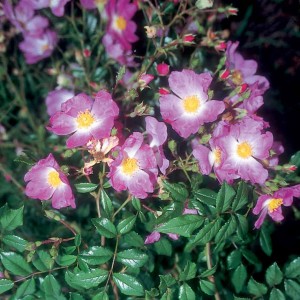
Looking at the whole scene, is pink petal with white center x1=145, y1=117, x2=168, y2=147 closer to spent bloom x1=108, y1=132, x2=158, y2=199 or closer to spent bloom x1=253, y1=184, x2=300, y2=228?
spent bloom x1=108, y1=132, x2=158, y2=199

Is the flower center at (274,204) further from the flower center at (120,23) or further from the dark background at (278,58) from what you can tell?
the flower center at (120,23)

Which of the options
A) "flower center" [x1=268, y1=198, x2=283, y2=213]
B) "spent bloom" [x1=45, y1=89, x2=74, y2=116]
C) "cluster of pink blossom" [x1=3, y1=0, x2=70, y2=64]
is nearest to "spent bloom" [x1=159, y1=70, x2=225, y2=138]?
"flower center" [x1=268, y1=198, x2=283, y2=213]

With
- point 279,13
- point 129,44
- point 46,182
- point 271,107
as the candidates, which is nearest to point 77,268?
point 46,182

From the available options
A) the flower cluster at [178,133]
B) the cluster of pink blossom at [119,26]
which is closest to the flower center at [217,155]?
the flower cluster at [178,133]

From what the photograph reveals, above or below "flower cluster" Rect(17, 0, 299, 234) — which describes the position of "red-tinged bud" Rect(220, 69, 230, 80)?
above

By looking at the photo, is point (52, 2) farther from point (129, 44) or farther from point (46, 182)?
point (46, 182)

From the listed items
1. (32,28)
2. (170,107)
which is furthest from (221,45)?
(32,28)

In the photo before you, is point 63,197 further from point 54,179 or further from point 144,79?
point 144,79
